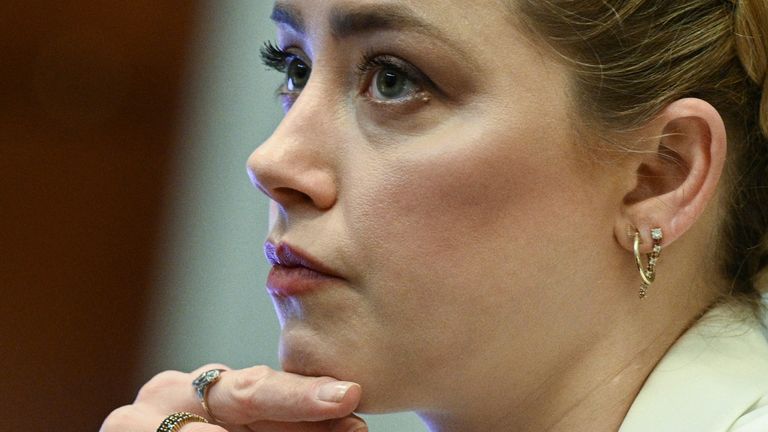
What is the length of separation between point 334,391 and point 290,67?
1.56ft

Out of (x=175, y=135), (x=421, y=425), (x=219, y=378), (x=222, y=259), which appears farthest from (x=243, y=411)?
(x=175, y=135)

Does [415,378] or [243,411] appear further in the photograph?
[243,411]

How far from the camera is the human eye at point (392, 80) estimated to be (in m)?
1.39

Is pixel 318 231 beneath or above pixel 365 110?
beneath

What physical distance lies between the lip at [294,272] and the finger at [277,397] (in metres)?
0.11

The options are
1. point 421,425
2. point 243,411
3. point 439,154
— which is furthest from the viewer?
point 421,425

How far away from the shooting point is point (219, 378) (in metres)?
1.64

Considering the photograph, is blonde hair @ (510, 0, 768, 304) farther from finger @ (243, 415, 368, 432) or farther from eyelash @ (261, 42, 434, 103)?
finger @ (243, 415, 368, 432)

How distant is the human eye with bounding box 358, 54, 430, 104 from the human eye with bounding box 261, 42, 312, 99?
5.9 inches

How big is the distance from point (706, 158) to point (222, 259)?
68.2 inches

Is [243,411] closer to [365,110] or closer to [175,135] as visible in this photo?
[365,110]

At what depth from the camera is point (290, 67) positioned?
1.62 metres

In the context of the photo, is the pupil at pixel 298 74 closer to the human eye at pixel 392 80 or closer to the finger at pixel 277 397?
the human eye at pixel 392 80

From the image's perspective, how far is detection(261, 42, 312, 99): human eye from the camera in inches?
62.8
